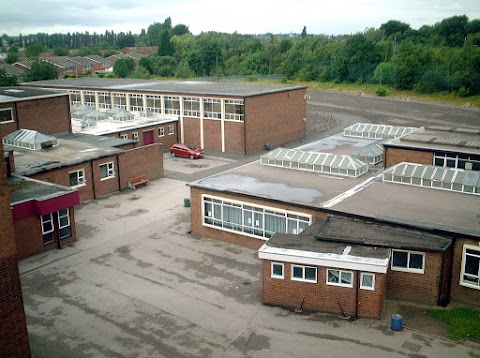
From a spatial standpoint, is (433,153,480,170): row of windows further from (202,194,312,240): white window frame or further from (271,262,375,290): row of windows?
(271,262,375,290): row of windows

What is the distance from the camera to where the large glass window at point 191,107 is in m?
45.4

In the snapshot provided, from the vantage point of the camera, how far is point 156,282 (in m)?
20.1

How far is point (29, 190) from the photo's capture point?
23.9m

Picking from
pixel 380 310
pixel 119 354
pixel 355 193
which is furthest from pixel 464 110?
pixel 119 354

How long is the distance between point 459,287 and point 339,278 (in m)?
4.50

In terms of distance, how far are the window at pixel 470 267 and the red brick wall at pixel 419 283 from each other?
96 centimetres

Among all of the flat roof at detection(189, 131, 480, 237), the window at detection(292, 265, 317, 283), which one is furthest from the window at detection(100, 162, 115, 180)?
the window at detection(292, 265, 317, 283)

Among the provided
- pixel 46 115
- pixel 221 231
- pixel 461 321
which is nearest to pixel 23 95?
pixel 46 115

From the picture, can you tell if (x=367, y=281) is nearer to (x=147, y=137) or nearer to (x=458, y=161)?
(x=458, y=161)

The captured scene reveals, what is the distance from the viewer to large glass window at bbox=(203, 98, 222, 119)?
44.0 m

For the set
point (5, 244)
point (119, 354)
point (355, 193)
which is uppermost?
point (5, 244)

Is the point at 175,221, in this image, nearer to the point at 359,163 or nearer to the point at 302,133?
the point at 359,163

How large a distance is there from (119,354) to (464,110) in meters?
57.2

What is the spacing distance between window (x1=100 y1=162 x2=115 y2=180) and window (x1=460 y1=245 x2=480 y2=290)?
22.0 meters
